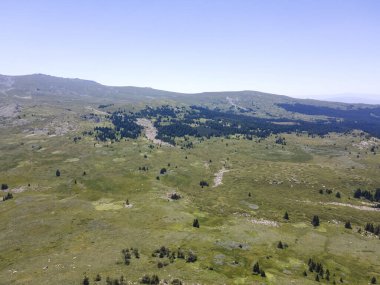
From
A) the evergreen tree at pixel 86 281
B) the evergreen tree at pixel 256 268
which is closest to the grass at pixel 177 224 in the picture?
the evergreen tree at pixel 256 268

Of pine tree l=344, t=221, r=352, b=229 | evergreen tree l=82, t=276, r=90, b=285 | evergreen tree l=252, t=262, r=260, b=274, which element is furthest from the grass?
evergreen tree l=82, t=276, r=90, b=285

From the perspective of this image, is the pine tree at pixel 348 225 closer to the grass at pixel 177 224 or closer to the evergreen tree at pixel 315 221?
the grass at pixel 177 224

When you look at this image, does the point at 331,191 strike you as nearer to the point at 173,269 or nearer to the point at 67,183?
the point at 173,269

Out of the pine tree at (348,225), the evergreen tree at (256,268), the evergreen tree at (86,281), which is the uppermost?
the evergreen tree at (86,281)

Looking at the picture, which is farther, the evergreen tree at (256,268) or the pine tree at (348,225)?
the pine tree at (348,225)

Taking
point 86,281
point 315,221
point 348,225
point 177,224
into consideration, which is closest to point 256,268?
point 177,224

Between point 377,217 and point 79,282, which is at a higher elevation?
point 79,282

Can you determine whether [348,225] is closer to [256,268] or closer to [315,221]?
[315,221]

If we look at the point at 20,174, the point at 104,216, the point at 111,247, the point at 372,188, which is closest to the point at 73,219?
the point at 104,216

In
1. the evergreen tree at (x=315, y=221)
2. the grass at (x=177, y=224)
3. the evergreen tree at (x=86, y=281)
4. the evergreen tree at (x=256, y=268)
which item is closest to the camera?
the evergreen tree at (x=86, y=281)

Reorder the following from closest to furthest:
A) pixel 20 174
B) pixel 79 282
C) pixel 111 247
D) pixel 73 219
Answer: pixel 79 282 → pixel 111 247 → pixel 73 219 → pixel 20 174
